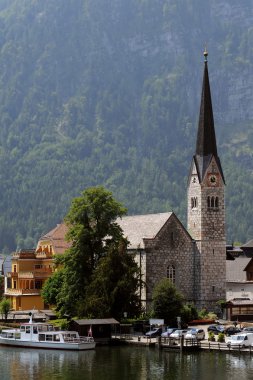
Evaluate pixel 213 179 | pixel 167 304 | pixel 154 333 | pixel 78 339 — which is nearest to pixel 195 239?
pixel 213 179

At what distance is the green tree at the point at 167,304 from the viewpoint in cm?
10206

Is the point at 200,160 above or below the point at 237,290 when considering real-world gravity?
above

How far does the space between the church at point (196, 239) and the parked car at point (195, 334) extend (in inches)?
696

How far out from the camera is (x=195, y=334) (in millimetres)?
90875

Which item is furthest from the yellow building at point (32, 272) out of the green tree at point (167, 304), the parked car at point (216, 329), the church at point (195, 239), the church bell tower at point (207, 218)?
the parked car at point (216, 329)

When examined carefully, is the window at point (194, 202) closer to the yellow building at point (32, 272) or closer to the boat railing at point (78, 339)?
the yellow building at point (32, 272)

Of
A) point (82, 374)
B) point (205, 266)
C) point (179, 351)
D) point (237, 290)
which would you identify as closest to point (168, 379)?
point (82, 374)

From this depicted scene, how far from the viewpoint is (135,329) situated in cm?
10006

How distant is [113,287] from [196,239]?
63.5 ft

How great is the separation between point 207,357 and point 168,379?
10704 mm

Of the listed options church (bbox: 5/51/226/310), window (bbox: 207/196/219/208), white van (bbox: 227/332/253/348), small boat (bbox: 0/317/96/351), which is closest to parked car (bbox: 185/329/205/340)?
white van (bbox: 227/332/253/348)

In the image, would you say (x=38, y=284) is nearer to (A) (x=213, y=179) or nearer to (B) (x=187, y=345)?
(A) (x=213, y=179)

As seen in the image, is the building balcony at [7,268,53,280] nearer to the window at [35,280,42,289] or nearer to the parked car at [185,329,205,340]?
the window at [35,280,42,289]

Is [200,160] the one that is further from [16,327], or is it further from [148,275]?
[16,327]
